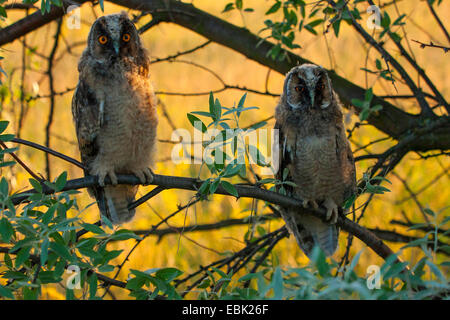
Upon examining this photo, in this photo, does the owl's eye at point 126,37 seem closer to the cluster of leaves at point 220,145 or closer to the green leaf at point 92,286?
the cluster of leaves at point 220,145

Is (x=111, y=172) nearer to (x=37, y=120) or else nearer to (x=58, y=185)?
(x=58, y=185)

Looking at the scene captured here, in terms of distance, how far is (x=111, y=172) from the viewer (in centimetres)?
301

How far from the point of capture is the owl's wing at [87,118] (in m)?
3.06

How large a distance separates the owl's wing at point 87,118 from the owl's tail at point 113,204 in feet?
0.80

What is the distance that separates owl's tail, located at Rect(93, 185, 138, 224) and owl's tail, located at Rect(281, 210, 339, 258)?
1051 millimetres

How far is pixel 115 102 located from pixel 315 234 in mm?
1489

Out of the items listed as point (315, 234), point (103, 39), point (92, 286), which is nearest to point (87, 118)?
point (103, 39)

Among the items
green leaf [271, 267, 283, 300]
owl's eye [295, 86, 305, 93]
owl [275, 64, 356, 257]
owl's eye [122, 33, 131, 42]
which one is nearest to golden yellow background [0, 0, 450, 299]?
owl [275, 64, 356, 257]

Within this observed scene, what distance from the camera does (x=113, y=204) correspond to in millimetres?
3369

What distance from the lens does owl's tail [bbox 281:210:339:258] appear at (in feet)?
11.3

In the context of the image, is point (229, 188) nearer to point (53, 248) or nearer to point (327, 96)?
point (53, 248)

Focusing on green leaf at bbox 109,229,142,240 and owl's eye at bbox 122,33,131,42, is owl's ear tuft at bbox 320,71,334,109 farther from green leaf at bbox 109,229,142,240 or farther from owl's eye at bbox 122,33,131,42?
green leaf at bbox 109,229,142,240

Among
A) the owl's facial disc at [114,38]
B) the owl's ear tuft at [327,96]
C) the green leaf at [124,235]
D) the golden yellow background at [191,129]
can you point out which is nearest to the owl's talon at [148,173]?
the golden yellow background at [191,129]

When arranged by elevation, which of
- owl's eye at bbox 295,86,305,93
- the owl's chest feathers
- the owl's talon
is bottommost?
the owl's talon
